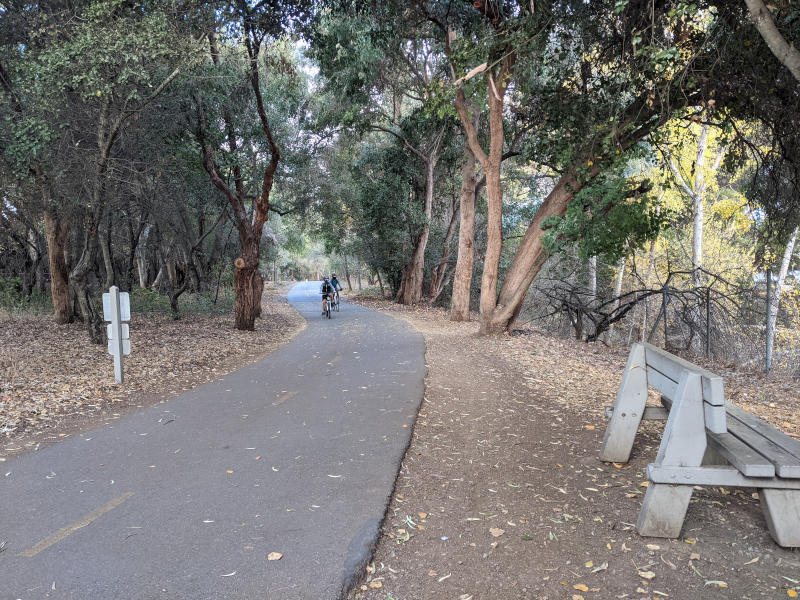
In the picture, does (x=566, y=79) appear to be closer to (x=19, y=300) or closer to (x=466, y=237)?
(x=466, y=237)

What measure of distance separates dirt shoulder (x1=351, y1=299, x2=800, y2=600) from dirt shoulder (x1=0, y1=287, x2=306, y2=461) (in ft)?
14.0

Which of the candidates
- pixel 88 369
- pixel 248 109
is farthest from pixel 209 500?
pixel 248 109

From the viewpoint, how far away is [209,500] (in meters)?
4.14

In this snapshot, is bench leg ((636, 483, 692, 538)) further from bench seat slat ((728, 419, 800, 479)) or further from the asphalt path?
the asphalt path

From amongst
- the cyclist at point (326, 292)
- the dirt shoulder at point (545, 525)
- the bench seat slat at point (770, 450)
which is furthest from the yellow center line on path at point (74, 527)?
the cyclist at point (326, 292)

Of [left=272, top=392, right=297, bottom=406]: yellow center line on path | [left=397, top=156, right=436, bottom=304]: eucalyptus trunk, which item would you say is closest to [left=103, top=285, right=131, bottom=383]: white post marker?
[left=272, top=392, right=297, bottom=406]: yellow center line on path

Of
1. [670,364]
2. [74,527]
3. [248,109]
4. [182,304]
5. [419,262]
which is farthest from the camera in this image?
[419,262]

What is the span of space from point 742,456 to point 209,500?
12.6 ft

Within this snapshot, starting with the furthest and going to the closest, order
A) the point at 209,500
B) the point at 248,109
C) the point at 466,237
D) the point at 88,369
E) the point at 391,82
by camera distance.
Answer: the point at 391,82
the point at 466,237
the point at 248,109
the point at 88,369
the point at 209,500

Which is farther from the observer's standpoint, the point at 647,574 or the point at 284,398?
the point at 284,398

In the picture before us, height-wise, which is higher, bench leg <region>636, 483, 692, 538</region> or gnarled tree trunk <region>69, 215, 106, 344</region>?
gnarled tree trunk <region>69, 215, 106, 344</region>

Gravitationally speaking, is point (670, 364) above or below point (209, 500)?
above

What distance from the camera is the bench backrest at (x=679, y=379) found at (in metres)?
3.37

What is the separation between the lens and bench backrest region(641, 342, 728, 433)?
3373 mm
